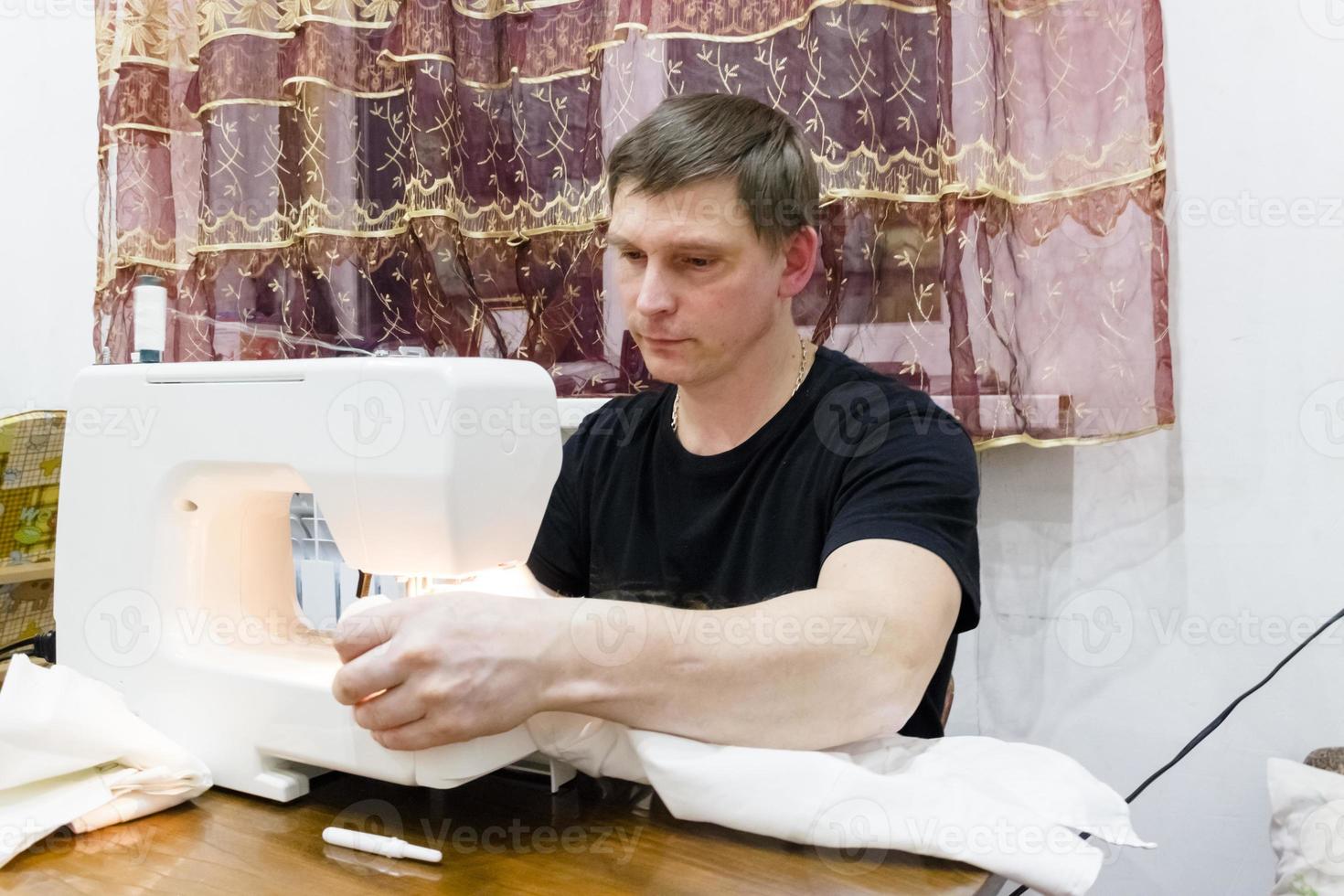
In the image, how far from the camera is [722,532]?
119cm

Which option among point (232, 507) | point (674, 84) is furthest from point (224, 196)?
point (232, 507)

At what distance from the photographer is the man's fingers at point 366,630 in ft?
2.35

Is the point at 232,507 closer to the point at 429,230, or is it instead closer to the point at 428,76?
the point at 429,230

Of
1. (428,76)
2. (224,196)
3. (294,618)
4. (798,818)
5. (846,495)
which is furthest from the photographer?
(224,196)

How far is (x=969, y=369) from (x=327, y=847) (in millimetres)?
964

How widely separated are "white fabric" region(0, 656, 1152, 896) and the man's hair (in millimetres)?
610

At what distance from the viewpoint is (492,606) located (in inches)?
28.7
